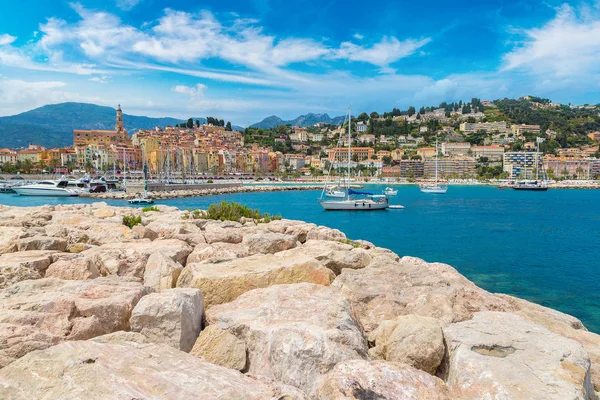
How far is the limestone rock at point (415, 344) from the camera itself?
371cm

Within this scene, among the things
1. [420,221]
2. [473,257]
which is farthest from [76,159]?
[473,257]

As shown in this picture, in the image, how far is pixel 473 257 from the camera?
20453 mm

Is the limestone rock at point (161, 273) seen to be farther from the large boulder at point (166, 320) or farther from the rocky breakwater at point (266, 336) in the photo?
the large boulder at point (166, 320)

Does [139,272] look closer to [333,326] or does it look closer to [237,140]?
[333,326]

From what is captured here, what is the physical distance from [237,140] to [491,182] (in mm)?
107483

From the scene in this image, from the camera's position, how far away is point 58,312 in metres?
3.94

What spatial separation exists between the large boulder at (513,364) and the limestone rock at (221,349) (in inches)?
73.3

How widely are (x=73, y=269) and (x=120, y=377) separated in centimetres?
319

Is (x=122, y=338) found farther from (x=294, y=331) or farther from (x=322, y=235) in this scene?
(x=322, y=235)

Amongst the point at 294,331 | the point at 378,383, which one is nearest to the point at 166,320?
the point at 294,331

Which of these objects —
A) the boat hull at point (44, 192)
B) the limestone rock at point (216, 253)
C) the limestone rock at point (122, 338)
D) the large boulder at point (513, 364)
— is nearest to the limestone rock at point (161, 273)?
the limestone rock at point (216, 253)

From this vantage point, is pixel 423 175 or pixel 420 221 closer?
pixel 420 221

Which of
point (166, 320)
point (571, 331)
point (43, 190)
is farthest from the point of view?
point (43, 190)

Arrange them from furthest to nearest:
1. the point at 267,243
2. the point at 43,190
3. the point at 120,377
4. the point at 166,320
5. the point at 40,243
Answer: the point at 43,190 → the point at 267,243 → the point at 40,243 → the point at 166,320 → the point at 120,377
